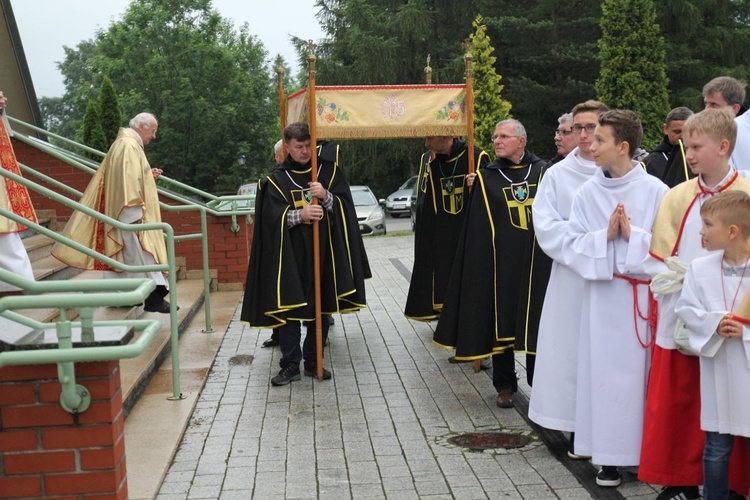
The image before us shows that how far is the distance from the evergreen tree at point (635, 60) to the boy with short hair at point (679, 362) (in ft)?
95.2

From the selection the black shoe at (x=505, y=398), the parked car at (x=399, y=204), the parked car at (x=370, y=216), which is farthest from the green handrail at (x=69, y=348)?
the parked car at (x=399, y=204)

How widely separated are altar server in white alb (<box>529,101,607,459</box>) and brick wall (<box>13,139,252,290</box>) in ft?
22.8

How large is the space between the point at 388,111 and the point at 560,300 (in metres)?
2.58

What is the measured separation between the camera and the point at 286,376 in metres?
7.54

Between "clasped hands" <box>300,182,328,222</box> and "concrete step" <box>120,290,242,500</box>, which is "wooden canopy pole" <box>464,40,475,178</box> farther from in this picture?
"concrete step" <box>120,290,242,500</box>

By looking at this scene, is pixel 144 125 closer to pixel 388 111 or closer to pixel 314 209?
pixel 314 209

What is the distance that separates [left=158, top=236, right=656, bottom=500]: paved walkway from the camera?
5.18m

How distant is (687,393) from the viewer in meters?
4.70

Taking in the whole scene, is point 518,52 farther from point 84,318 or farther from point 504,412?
point 84,318

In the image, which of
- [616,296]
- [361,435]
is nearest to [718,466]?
[616,296]

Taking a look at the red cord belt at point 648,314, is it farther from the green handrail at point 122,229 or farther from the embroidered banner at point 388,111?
the green handrail at point 122,229

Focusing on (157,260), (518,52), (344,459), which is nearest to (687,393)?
(344,459)

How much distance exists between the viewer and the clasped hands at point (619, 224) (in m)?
5.03

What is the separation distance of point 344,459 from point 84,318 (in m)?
A: 2.41
